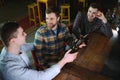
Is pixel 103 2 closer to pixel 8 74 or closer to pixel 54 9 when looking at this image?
pixel 54 9

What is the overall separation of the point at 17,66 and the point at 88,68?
0.64 m

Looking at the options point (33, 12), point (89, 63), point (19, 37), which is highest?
point (19, 37)

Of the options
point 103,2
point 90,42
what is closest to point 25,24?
point 103,2

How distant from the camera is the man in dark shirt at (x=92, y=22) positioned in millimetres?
2461

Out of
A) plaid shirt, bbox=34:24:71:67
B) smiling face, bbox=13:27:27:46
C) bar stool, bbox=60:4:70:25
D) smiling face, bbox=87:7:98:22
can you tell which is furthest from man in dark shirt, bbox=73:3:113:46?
bar stool, bbox=60:4:70:25

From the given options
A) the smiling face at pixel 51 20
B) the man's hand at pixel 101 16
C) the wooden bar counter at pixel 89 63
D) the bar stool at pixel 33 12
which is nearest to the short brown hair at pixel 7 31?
the wooden bar counter at pixel 89 63

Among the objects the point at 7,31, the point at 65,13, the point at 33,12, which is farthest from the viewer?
the point at 65,13

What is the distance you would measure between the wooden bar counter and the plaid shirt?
1.49 ft

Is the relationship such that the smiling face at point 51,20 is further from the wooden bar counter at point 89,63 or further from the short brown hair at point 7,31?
the short brown hair at point 7,31

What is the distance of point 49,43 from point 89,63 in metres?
0.79

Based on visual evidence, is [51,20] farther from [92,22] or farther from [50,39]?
[92,22]

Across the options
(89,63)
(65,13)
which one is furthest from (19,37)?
(65,13)

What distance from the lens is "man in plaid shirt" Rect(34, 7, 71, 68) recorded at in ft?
7.42

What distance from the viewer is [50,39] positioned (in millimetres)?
2330
